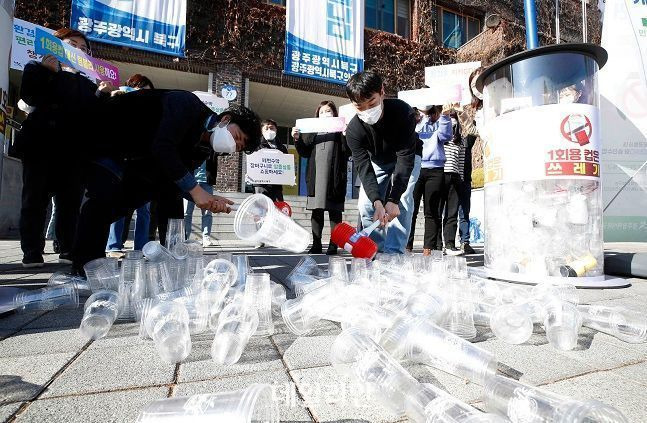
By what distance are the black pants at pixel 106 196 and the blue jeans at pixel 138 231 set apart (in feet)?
3.99

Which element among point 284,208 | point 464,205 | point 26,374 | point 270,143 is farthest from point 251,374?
point 270,143

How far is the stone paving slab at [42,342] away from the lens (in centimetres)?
134

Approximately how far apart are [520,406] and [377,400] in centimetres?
35

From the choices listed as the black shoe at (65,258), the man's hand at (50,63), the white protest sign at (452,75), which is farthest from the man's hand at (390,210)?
the white protest sign at (452,75)

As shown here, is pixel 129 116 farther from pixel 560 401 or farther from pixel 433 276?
pixel 560 401

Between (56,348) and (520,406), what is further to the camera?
(56,348)

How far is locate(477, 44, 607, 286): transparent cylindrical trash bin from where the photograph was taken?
107 inches

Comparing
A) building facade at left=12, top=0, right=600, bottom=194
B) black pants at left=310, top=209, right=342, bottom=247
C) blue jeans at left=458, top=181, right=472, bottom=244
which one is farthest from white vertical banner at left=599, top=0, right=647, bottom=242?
black pants at left=310, top=209, right=342, bottom=247

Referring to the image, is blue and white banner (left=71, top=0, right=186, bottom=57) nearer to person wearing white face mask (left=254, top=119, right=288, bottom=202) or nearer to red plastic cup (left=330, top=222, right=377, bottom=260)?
person wearing white face mask (left=254, top=119, right=288, bottom=202)

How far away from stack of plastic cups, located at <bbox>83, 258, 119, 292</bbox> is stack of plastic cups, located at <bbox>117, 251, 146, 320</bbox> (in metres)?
0.34

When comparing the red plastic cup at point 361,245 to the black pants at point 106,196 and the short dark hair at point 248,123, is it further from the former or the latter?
the black pants at point 106,196

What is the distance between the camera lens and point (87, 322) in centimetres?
151

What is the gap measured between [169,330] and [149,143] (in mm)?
1666

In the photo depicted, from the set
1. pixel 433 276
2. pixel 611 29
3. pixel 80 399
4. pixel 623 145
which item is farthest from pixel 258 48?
pixel 80 399
